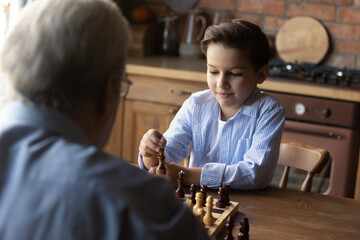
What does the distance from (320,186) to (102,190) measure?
2.67 metres

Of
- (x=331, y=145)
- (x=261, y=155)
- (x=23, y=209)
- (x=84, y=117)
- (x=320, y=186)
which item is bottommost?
(x=320, y=186)

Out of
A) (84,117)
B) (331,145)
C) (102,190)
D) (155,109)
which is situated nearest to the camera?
(102,190)

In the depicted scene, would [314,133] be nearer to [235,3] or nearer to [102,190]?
[235,3]

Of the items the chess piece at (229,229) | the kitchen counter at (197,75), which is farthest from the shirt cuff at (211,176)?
the kitchen counter at (197,75)

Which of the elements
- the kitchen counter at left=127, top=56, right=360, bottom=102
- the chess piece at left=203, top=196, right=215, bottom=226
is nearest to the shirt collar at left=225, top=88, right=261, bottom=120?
the chess piece at left=203, top=196, right=215, bottom=226

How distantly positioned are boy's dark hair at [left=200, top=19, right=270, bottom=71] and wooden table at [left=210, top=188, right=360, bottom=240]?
1.46 feet

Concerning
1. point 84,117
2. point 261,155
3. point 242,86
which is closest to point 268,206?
point 261,155

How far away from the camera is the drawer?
316 cm

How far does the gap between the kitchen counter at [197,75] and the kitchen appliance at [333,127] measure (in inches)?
1.3

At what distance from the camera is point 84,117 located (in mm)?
920

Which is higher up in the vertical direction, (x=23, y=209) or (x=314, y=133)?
(x=23, y=209)

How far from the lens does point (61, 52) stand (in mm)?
855

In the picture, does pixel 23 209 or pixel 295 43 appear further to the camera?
pixel 295 43

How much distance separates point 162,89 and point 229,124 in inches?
52.7
